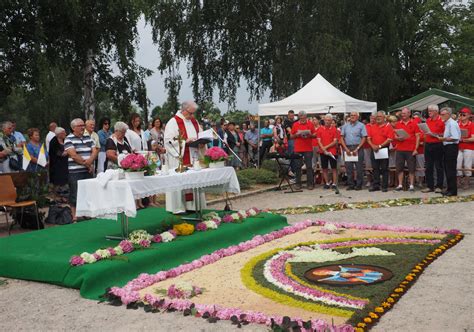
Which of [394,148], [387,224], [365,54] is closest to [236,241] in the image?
[387,224]

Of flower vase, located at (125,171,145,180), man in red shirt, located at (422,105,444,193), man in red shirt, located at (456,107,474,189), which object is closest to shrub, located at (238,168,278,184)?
man in red shirt, located at (422,105,444,193)

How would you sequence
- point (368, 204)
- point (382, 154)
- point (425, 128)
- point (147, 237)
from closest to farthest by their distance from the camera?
1. point (147, 237)
2. point (368, 204)
3. point (425, 128)
4. point (382, 154)

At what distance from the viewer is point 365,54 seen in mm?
30391

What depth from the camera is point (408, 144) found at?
14.7m

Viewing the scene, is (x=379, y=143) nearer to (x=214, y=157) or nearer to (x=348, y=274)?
(x=214, y=157)

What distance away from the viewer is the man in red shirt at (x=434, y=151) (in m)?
13.7

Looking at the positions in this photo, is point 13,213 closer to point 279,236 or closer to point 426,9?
point 279,236

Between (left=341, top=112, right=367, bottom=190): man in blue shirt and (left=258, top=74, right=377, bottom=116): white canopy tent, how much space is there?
2.65m

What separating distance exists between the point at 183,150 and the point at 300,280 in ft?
14.1

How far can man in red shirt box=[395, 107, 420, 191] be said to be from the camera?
48.1ft

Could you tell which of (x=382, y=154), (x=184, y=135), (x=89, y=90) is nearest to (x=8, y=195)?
(x=184, y=135)

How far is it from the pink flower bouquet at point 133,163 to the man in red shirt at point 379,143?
8.79 metres

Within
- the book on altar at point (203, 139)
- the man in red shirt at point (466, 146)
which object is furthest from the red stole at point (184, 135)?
the man in red shirt at point (466, 146)

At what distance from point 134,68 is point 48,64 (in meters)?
7.44
